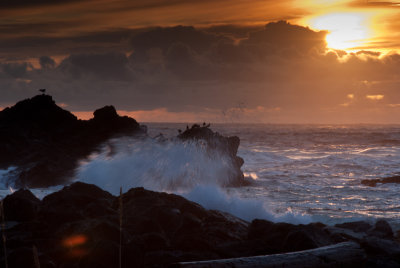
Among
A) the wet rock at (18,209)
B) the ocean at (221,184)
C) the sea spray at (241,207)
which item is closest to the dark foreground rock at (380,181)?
the ocean at (221,184)

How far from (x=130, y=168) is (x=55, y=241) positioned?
11.7 meters

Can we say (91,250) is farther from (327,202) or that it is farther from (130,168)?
(130,168)

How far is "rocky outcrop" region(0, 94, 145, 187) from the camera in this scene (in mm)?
18516

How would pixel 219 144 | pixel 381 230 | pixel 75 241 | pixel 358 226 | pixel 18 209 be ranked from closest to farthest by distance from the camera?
pixel 75 241 → pixel 18 209 → pixel 381 230 → pixel 358 226 → pixel 219 144

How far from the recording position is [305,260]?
6.57m

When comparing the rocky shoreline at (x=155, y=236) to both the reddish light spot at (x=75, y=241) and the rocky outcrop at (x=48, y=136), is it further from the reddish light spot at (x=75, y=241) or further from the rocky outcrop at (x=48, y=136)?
the rocky outcrop at (x=48, y=136)

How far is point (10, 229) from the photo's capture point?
8.55 meters

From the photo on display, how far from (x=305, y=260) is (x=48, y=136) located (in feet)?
55.8

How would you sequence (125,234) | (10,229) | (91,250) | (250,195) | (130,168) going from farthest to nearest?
(130,168) → (250,195) → (10,229) → (125,234) → (91,250)

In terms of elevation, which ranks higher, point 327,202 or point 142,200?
point 142,200

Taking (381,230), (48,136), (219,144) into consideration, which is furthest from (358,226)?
(48,136)

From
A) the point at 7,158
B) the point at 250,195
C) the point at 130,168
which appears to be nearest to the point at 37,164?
the point at 7,158

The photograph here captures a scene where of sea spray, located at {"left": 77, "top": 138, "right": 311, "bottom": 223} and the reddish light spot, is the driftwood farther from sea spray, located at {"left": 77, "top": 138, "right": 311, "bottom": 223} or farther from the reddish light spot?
sea spray, located at {"left": 77, "top": 138, "right": 311, "bottom": 223}

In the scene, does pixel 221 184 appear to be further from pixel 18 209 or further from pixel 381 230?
pixel 18 209
